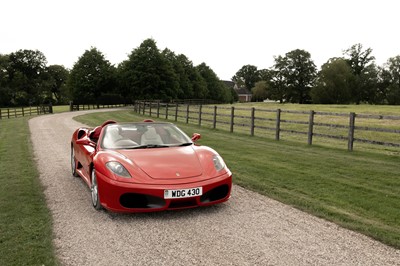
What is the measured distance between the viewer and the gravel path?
12.1 ft

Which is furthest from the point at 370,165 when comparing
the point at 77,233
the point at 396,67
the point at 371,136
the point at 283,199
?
the point at 396,67

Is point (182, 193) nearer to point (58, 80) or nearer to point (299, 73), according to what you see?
point (299, 73)

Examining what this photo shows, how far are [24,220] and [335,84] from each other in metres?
83.6

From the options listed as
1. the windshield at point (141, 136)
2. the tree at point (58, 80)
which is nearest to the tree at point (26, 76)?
the tree at point (58, 80)

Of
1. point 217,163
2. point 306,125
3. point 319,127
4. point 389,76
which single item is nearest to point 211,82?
point 389,76

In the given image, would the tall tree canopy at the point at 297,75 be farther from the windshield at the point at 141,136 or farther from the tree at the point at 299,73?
the windshield at the point at 141,136

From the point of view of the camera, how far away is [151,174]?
4.84 m

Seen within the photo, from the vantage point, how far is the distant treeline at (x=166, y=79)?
211ft

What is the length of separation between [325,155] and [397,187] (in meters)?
3.93

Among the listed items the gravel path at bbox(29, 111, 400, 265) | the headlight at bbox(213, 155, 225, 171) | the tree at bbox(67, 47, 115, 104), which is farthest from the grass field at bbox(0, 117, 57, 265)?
the tree at bbox(67, 47, 115, 104)

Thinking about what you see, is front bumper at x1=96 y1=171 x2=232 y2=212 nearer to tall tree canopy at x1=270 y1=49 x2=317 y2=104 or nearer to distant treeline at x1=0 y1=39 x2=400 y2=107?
distant treeline at x1=0 y1=39 x2=400 y2=107

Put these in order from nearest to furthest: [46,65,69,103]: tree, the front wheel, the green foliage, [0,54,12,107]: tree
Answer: the front wheel
[0,54,12,107]: tree
the green foliage
[46,65,69,103]: tree

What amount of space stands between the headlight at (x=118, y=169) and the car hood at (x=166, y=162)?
0.20 metres

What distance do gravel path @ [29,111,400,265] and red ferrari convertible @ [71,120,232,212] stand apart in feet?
0.80
